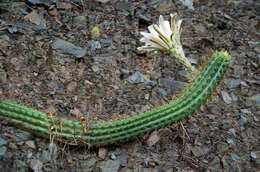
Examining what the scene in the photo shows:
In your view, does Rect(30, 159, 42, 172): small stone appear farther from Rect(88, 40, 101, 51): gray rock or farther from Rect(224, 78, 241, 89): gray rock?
Rect(224, 78, 241, 89): gray rock

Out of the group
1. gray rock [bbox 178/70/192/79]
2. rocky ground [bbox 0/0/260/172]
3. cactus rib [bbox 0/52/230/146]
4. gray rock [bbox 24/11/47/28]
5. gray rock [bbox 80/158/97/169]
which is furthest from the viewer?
gray rock [bbox 178/70/192/79]

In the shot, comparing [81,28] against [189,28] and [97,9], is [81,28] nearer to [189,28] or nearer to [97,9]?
[97,9]

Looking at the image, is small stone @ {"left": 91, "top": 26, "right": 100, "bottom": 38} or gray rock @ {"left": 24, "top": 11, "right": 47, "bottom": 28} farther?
small stone @ {"left": 91, "top": 26, "right": 100, "bottom": 38}

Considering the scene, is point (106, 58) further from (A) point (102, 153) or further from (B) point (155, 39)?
(A) point (102, 153)

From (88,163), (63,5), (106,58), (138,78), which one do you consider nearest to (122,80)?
(138,78)

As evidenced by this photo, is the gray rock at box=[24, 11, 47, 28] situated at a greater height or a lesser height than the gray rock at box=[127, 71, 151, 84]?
greater

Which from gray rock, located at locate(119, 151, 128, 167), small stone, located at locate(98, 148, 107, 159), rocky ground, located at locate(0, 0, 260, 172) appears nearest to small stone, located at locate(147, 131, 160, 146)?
rocky ground, located at locate(0, 0, 260, 172)

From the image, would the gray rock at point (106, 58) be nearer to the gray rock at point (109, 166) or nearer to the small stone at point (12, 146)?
the gray rock at point (109, 166)
